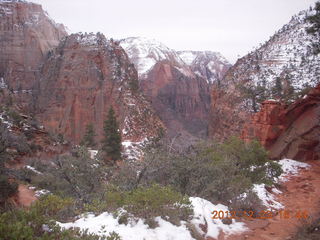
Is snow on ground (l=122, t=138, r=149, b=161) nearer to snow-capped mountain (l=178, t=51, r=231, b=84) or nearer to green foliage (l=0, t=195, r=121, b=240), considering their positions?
green foliage (l=0, t=195, r=121, b=240)

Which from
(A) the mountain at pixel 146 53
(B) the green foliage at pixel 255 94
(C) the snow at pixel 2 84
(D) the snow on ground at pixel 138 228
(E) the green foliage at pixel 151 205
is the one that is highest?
(A) the mountain at pixel 146 53

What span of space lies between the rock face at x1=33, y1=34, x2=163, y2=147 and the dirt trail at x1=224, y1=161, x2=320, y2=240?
28402 millimetres

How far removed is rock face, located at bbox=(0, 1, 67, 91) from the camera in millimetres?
65125

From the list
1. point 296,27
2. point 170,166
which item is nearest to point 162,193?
point 170,166

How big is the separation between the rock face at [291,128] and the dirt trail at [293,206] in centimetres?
113

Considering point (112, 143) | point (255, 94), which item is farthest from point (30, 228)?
point (255, 94)

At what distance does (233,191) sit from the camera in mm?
8625

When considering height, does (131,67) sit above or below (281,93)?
above

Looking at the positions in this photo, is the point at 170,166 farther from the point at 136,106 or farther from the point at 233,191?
the point at 136,106

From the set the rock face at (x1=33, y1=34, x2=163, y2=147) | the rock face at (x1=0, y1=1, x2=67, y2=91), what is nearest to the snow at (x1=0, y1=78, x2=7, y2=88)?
the rock face at (x1=0, y1=1, x2=67, y2=91)

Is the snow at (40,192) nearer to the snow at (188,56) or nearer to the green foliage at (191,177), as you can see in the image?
the green foliage at (191,177)

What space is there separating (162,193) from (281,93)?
800 inches

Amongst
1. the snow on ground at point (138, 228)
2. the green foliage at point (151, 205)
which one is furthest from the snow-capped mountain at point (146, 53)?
the snow on ground at point (138, 228)
